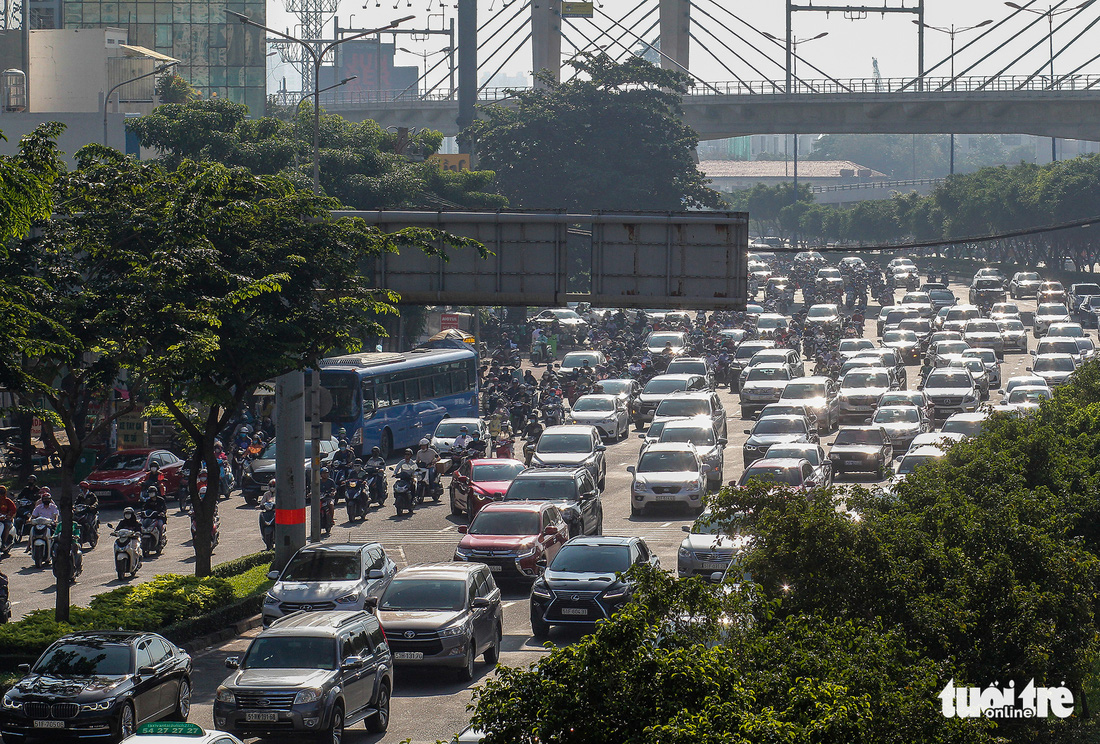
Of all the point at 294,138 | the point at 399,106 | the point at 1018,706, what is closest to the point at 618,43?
the point at 399,106

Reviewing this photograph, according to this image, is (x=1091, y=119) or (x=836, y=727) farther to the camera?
(x=1091, y=119)

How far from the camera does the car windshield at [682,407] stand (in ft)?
139

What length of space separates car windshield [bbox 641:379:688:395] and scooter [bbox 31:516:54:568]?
76.0 ft

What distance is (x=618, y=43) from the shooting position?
10856 centimetres

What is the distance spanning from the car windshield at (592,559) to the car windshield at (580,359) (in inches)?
1362

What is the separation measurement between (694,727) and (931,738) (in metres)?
2.07

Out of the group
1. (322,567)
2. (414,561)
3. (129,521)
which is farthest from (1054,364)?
(322,567)

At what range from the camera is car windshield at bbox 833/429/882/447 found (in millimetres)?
37531

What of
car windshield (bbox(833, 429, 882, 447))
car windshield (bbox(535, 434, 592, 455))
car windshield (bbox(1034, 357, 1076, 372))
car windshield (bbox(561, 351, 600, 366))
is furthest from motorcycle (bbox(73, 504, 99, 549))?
car windshield (bbox(1034, 357, 1076, 372))

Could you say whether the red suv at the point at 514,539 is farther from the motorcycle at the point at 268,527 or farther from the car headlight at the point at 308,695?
the car headlight at the point at 308,695

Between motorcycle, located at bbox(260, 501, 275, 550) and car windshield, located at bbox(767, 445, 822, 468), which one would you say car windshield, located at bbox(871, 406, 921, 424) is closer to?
car windshield, located at bbox(767, 445, 822, 468)

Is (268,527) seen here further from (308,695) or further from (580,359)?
(580,359)

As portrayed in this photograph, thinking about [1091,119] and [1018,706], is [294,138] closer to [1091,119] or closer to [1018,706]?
[1018,706]

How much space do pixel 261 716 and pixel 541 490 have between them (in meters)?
14.6
